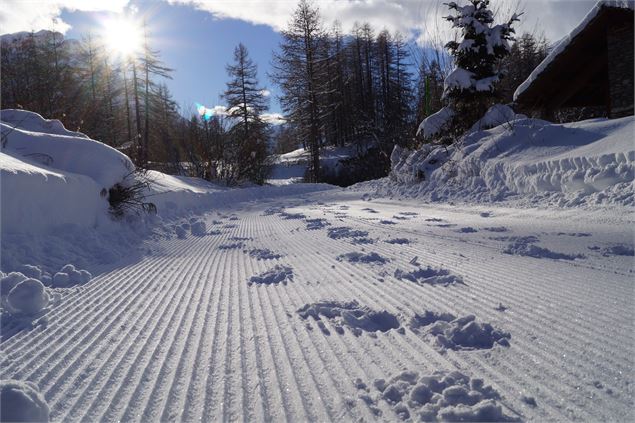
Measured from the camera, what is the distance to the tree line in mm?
14923

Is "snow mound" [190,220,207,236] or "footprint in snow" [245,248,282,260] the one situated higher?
"snow mound" [190,220,207,236]

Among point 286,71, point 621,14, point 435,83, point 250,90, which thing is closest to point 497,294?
point 621,14

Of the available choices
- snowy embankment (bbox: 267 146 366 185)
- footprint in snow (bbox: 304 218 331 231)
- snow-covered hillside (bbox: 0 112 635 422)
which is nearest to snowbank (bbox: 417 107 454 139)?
footprint in snow (bbox: 304 218 331 231)

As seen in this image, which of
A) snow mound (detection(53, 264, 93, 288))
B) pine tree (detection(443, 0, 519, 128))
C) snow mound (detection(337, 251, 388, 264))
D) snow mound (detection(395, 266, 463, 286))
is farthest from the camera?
pine tree (detection(443, 0, 519, 128))

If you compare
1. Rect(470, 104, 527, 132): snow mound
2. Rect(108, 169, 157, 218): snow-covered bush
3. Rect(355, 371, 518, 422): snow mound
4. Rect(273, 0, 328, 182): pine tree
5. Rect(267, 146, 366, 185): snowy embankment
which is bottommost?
Rect(355, 371, 518, 422): snow mound

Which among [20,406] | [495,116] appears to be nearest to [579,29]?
[495,116]

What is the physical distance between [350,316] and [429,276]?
98cm

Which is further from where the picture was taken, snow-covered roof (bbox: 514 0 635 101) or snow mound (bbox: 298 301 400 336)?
snow-covered roof (bbox: 514 0 635 101)

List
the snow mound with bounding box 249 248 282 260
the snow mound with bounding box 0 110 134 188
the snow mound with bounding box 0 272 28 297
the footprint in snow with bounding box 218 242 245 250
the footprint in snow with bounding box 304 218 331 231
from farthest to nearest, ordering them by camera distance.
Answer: the footprint in snow with bounding box 304 218 331 231 < the snow mound with bounding box 0 110 134 188 < the footprint in snow with bounding box 218 242 245 250 < the snow mound with bounding box 249 248 282 260 < the snow mound with bounding box 0 272 28 297

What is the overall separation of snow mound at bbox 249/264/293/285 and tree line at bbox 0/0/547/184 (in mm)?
7255

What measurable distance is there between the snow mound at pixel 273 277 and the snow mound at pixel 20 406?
166 centimetres

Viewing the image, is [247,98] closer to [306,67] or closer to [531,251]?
[306,67]

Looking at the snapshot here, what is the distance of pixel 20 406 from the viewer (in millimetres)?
1168

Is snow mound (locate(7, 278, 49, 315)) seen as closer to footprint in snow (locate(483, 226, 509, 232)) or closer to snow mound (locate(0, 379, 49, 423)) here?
snow mound (locate(0, 379, 49, 423))
